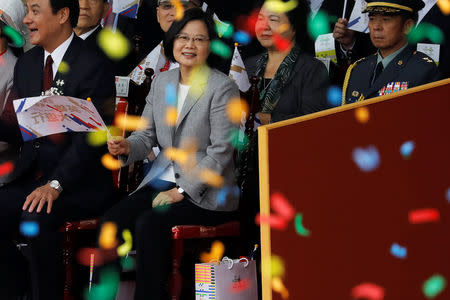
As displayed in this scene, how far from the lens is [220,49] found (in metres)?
2.47

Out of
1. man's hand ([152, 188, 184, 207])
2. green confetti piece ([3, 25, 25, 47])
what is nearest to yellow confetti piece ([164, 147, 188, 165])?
man's hand ([152, 188, 184, 207])

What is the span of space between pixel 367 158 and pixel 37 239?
1230 mm

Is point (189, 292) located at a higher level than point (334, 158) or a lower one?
lower

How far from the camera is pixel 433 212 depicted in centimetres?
153

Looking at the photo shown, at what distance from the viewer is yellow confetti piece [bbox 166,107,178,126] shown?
90.4 inches

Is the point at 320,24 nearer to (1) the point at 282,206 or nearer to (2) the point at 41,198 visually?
(2) the point at 41,198

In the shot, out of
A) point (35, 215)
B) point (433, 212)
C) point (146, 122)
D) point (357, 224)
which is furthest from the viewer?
point (146, 122)

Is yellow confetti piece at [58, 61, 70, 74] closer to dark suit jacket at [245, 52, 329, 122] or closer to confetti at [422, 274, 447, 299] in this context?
dark suit jacket at [245, 52, 329, 122]

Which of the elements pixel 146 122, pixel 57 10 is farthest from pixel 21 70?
pixel 146 122

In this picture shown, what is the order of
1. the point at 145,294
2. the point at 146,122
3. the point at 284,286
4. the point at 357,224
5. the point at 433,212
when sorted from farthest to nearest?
the point at 146,122, the point at 145,294, the point at 433,212, the point at 357,224, the point at 284,286

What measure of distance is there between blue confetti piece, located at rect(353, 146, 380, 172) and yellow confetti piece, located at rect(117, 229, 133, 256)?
40.1 inches

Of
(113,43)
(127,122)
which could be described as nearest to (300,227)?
(127,122)

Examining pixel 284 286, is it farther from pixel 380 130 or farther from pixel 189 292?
pixel 189 292

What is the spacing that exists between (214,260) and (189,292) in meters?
0.28
